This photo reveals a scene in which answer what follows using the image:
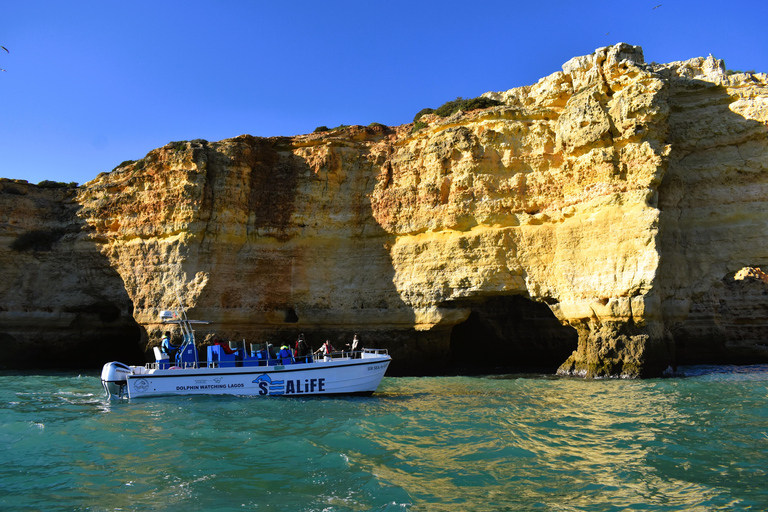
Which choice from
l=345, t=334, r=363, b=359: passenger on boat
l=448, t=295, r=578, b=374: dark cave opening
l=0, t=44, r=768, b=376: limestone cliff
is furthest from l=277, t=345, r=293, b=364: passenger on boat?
l=448, t=295, r=578, b=374: dark cave opening

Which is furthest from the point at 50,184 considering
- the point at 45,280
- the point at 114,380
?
the point at 114,380

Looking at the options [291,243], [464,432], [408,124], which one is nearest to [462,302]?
[291,243]

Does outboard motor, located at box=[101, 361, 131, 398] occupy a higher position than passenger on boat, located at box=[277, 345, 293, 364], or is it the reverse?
passenger on boat, located at box=[277, 345, 293, 364]

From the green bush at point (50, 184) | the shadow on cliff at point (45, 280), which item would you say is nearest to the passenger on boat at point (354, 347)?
the shadow on cliff at point (45, 280)

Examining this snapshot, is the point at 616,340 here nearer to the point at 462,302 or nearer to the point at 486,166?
the point at 462,302

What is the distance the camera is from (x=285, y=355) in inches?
683

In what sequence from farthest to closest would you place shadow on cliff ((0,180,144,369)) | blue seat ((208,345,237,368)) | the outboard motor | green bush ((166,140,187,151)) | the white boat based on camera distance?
shadow on cliff ((0,180,144,369)) < green bush ((166,140,187,151)) < blue seat ((208,345,237,368)) < the white boat < the outboard motor

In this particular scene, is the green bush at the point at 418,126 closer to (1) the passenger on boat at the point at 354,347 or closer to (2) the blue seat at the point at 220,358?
(1) the passenger on boat at the point at 354,347

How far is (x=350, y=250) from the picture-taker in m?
25.2

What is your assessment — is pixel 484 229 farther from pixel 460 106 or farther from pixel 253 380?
pixel 253 380

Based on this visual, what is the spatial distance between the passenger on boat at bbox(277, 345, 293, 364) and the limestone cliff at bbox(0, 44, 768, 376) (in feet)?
23.5

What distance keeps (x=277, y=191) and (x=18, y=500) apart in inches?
773

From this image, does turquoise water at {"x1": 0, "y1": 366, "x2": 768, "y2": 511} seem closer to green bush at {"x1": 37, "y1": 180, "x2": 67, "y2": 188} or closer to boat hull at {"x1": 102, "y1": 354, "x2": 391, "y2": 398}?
boat hull at {"x1": 102, "y1": 354, "x2": 391, "y2": 398}

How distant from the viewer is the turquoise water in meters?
6.93
